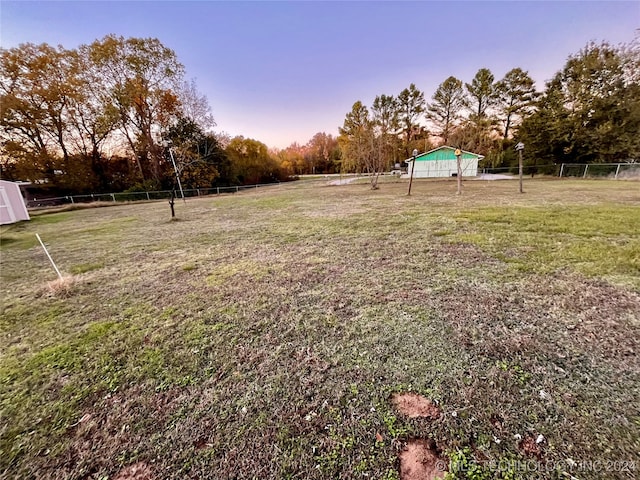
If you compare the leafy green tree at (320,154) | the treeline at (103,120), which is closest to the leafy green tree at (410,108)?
the leafy green tree at (320,154)

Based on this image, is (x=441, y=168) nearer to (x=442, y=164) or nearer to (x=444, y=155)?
(x=442, y=164)

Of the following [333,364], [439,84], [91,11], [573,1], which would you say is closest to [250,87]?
[91,11]

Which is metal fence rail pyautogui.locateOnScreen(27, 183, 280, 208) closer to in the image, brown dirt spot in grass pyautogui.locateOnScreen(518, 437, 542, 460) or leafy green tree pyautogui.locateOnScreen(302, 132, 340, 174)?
brown dirt spot in grass pyautogui.locateOnScreen(518, 437, 542, 460)

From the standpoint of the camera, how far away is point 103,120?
703 inches

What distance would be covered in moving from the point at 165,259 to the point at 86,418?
135 inches

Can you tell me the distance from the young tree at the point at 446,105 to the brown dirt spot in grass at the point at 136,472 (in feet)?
115

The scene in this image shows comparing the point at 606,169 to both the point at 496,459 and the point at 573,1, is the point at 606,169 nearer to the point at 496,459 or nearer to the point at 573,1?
the point at 573,1

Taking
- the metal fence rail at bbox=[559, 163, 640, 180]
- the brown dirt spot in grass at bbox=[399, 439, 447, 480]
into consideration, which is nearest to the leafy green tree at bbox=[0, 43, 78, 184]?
the brown dirt spot in grass at bbox=[399, 439, 447, 480]

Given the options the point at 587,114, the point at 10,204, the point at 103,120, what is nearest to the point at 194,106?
the point at 103,120

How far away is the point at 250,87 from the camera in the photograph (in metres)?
18.1

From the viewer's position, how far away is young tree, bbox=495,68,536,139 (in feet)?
88.5

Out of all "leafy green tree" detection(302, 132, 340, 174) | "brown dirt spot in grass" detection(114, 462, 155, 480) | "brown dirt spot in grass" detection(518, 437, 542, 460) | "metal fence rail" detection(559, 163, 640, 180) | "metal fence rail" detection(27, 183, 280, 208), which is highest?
"leafy green tree" detection(302, 132, 340, 174)

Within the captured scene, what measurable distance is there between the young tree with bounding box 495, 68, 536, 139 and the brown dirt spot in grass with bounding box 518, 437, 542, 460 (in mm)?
36377

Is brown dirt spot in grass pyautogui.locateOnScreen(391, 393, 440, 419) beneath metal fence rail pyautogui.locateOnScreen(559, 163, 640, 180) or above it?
beneath
